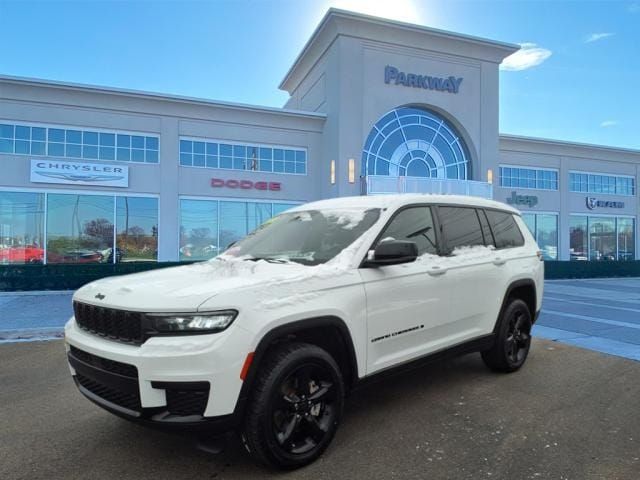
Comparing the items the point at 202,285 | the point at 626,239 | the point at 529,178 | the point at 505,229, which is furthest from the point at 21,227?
the point at 626,239

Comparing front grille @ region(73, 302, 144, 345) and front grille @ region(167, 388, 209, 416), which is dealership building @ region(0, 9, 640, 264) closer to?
front grille @ region(73, 302, 144, 345)

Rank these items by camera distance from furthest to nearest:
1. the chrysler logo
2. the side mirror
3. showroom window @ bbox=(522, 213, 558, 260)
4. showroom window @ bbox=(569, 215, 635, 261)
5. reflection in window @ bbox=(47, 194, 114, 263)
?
showroom window @ bbox=(569, 215, 635, 261) → showroom window @ bbox=(522, 213, 558, 260) → reflection in window @ bbox=(47, 194, 114, 263) → the chrysler logo → the side mirror

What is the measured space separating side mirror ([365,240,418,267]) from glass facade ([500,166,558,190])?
1019 inches

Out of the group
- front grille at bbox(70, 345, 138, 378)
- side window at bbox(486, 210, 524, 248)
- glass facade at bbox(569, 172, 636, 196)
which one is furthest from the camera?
glass facade at bbox(569, 172, 636, 196)

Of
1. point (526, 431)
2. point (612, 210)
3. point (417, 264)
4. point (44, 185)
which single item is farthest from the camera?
point (612, 210)

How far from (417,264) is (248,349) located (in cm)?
181

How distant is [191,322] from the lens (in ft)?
8.71

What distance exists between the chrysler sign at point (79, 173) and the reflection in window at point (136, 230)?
896mm

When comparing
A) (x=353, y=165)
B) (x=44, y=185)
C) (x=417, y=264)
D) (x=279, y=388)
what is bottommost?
(x=279, y=388)

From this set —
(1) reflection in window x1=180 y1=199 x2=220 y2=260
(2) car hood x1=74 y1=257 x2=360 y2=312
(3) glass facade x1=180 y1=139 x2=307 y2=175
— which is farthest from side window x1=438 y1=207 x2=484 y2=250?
(3) glass facade x1=180 y1=139 x2=307 y2=175

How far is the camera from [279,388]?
285 centimetres

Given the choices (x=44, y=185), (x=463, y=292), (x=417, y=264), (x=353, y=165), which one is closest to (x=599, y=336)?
(x=463, y=292)

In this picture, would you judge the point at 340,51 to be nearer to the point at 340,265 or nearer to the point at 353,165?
the point at 353,165

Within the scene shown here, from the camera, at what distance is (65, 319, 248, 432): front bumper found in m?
2.58
